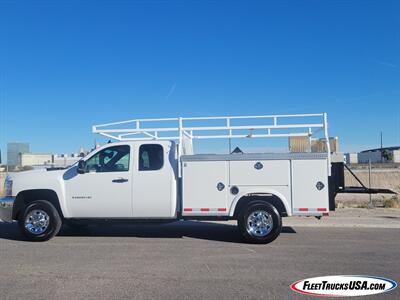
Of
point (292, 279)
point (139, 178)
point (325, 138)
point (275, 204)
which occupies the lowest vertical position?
point (292, 279)

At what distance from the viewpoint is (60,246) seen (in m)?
8.56

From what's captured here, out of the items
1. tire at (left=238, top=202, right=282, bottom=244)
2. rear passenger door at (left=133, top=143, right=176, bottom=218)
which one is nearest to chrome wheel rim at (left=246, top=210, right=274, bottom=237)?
tire at (left=238, top=202, right=282, bottom=244)

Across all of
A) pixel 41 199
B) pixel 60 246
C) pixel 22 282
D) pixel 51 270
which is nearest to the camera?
pixel 22 282

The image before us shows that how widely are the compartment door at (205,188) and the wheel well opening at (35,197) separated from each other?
8.96ft

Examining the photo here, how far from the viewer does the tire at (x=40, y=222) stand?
904cm

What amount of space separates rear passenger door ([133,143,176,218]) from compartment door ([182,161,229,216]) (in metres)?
0.30

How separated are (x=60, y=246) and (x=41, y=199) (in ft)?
4.13

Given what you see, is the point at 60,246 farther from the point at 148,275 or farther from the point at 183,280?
the point at 183,280

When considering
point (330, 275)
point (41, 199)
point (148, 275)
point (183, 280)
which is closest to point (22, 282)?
point (148, 275)

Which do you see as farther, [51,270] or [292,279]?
[51,270]

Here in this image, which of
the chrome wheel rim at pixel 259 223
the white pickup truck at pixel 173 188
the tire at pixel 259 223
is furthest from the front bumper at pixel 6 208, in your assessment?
the chrome wheel rim at pixel 259 223

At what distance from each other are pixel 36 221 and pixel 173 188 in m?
2.94

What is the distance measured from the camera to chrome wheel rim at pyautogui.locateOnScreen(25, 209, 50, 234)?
29.8 feet

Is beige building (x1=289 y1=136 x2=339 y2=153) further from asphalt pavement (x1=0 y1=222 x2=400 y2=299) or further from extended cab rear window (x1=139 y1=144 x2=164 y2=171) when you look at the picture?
extended cab rear window (x1=139 y1=144 x2=164 y2=171)
